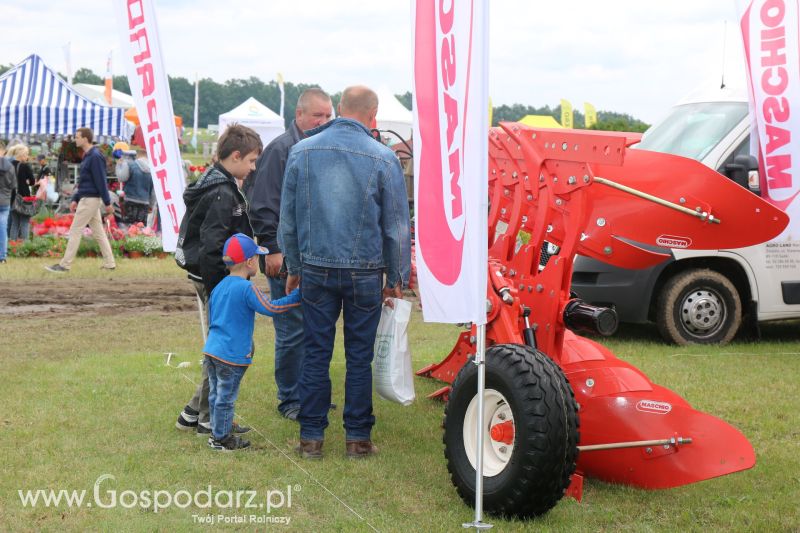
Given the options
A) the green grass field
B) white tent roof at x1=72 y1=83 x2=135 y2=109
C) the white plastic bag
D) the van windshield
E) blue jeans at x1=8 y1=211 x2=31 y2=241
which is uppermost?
white tent roof at x1=72 y1=83 x2=135 y2=109

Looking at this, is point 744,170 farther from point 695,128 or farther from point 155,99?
point 155,99

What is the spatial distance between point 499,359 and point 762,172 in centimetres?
390

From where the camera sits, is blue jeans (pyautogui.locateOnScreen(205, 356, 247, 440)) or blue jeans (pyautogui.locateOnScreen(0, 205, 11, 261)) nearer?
blue jeans (pyautogui.locateOnScreen(205, 356, 247, 440))

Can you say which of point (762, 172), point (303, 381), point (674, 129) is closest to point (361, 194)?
point (303, 381)

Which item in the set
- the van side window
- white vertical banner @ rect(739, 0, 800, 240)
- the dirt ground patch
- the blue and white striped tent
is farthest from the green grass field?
the blue and white striped tent

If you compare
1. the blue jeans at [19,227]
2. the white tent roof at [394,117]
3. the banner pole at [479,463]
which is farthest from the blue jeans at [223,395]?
the white tent roof at [394,117]

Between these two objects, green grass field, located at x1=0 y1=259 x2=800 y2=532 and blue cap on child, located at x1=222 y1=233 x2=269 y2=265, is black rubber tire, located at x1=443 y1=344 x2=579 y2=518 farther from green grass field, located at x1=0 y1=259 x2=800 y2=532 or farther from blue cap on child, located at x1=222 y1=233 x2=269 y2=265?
blue cap on child, located at x1=222 y1=233 x2=269 y2=265

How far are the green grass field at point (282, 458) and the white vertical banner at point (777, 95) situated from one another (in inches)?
62.1

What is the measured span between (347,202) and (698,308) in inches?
208

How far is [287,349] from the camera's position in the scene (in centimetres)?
621

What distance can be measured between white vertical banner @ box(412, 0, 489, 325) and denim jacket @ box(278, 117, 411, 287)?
66 centimetres

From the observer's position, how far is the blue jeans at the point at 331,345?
204 inches

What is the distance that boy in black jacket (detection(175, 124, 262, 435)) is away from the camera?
213 inches

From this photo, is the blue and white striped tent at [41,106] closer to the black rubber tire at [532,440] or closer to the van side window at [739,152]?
the van side window at [739,152]
